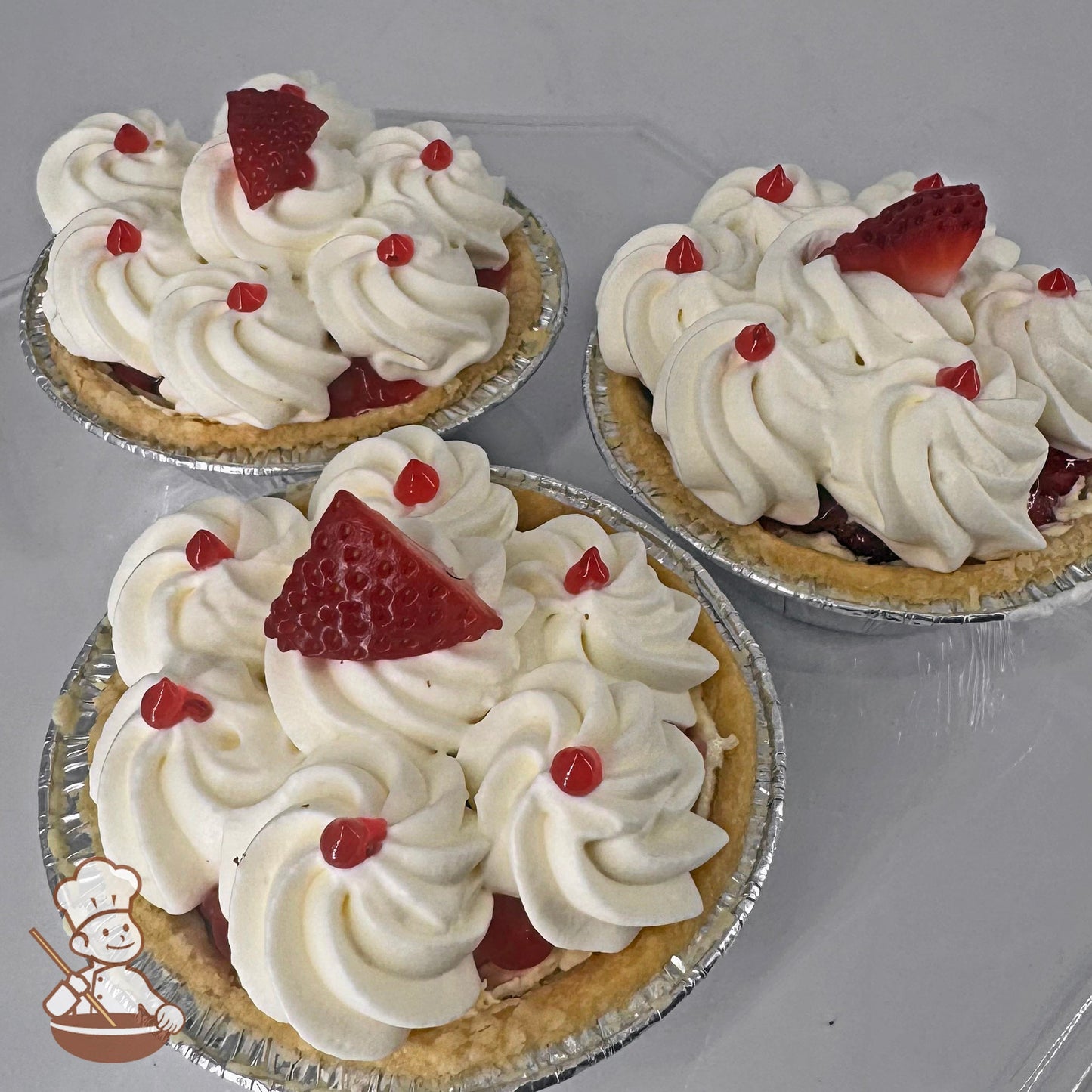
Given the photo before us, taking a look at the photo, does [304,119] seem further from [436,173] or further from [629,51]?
[629,51]

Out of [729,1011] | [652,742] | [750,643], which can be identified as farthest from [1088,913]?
[652,742]

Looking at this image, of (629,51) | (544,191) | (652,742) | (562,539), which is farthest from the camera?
(629,51)

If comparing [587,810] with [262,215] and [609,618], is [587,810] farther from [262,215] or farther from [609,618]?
[262,215]

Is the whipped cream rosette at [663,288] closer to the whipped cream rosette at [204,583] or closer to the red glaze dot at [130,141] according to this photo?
the whipped cream rosette at [204,583]

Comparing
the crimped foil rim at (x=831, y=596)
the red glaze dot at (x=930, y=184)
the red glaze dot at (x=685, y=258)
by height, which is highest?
the red glaze dot at (x=930, y=184)

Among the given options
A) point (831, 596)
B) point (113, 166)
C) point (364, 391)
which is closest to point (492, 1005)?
point (831, 596)

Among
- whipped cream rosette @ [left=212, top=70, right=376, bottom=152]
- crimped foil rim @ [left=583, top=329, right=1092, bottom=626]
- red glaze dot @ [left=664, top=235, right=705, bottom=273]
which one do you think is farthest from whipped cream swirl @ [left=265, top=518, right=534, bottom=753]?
whipped cream rosette @ [left=212, top=70, right=376, bottom=152]

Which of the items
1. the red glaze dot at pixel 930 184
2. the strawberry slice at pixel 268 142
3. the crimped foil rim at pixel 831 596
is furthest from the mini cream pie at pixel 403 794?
the red glaze dot at pixel 930 184

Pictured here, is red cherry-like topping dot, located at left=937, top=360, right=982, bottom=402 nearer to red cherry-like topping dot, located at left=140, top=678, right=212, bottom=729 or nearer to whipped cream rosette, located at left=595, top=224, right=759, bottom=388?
whipped cream rosette, located at left=595, top=224, right=759, bottom=388
